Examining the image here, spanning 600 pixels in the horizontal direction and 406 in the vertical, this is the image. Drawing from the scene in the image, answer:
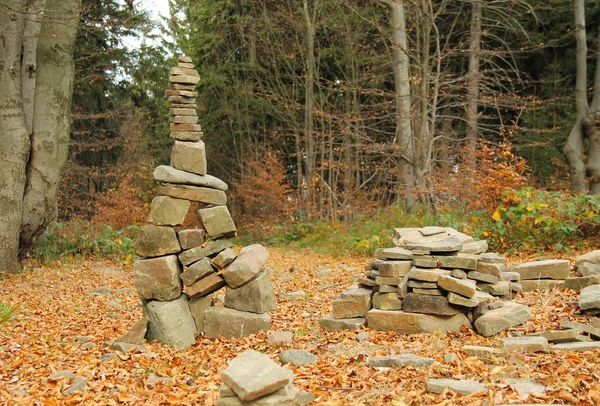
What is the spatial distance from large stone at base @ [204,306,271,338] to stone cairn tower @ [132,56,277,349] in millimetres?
11

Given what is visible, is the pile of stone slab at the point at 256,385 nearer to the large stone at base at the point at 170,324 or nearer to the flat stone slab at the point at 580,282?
the large stone at base at the point at 170,324

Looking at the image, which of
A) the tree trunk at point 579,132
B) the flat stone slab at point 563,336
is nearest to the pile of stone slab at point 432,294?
the flat stone slab at point 563,336

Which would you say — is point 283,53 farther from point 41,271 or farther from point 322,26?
point 41,271

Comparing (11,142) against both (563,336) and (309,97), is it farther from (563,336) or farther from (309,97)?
(309,97)

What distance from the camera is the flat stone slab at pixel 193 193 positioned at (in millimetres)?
6125

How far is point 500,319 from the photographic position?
5.64 meters

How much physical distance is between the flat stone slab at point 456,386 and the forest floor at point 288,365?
7 centimetres

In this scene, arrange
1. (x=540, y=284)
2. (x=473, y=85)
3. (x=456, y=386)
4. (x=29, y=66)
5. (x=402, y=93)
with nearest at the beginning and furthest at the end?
(x=456, y=386), (x=540, y=284), (x=29, y=66), (x=402, y=93), (x=473, y=85)

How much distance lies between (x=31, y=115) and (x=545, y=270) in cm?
940

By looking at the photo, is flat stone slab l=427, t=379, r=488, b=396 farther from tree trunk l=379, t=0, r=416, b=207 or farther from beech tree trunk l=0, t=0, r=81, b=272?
tree trunk l=379, t=0, r=416, b=207

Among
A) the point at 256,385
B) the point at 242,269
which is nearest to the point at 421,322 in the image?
the point at 242,269

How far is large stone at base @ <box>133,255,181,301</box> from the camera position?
5.97 metres

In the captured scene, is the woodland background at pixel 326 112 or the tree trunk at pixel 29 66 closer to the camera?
the tree trunk at pixel 29 66

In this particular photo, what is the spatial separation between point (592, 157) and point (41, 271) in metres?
13.8
